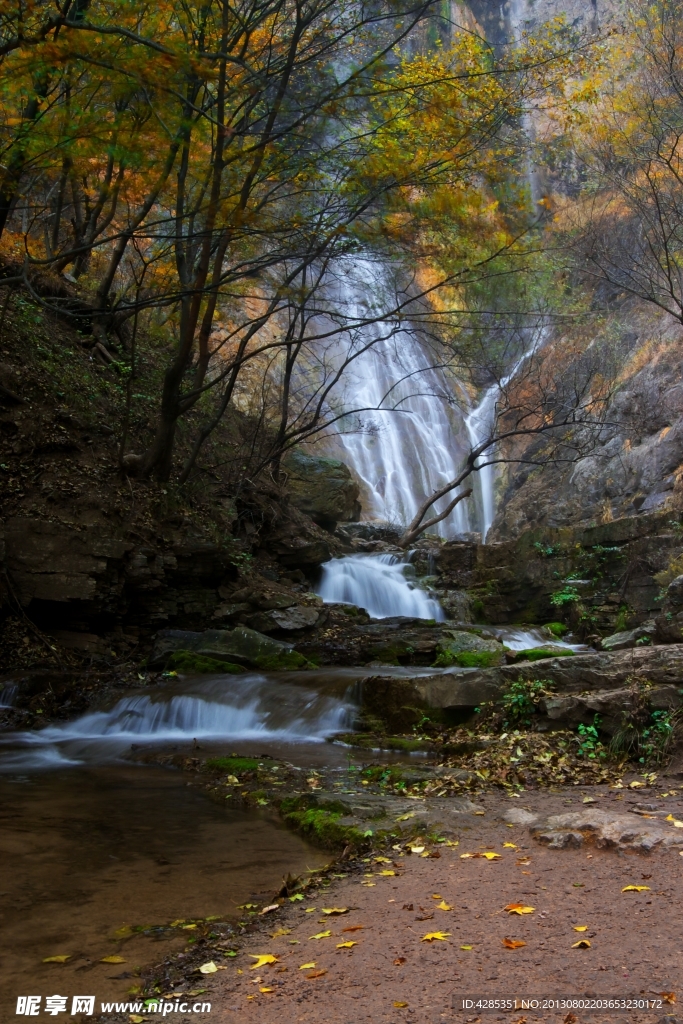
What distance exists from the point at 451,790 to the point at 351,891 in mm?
1975

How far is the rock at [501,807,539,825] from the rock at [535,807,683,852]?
0.12 meters

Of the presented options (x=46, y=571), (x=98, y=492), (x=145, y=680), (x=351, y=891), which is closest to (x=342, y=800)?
(x=351, y=891)

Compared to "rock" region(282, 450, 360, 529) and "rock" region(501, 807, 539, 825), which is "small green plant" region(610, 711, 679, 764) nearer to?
"rock" region(501, 807, 539, 825)

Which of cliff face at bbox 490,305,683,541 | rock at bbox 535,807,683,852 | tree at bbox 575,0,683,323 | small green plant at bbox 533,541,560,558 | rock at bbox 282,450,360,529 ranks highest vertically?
tree at bbox 575,0,683,323

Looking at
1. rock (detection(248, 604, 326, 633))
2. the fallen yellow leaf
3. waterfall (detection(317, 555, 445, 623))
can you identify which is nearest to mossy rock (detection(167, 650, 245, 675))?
rock (detection(248, 604, 326, 633))

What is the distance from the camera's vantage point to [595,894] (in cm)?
341

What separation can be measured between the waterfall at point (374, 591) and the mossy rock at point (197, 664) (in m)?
4.55

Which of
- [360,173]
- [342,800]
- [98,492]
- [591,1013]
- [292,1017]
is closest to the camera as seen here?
[591,1013]

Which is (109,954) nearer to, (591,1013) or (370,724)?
(591,1013)

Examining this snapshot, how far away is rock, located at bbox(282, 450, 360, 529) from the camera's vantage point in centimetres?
1841

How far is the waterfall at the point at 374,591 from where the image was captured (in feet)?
49.7

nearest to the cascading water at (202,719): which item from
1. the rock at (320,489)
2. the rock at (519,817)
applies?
the rock at (519,817)

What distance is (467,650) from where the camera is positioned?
36.7 feet

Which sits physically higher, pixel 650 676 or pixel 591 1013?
pixel 650 676
